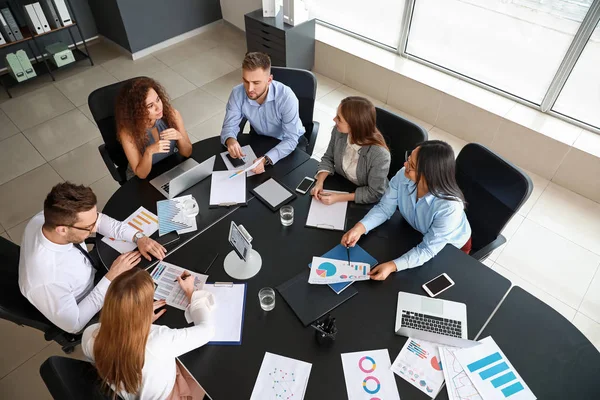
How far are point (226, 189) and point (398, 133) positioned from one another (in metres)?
1.21

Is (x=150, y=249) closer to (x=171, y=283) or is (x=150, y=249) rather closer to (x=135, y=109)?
(x=171, y=283)

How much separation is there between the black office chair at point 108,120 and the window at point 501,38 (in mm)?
3337

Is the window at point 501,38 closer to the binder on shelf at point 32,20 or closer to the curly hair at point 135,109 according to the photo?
the curly hair at point 135,109

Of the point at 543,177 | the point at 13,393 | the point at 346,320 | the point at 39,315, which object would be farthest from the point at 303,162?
the point at 543,177

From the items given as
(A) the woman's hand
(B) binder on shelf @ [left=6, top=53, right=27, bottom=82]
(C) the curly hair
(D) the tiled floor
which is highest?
(C) the curly hair

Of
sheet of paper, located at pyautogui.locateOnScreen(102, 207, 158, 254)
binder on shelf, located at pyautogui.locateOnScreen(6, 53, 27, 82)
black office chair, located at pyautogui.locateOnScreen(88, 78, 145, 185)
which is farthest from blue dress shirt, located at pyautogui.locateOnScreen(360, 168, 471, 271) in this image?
binder on shelf, located at pyautogui.locateOnScreen(6, 53, 27, 82)

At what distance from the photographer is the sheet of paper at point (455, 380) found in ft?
5.45

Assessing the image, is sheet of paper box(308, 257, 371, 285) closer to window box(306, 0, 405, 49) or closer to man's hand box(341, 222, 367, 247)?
man's hand box(341, 222, 367, 247)

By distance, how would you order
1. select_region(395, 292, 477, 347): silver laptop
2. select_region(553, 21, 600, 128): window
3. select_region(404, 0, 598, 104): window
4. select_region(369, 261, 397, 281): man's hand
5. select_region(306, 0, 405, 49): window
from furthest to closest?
select_region(306, 0, 405, 49): window, select_region(404, 0, 598, 104): window, select_region(553, 21, 600, 128): window, select_region(369, 261, 397, 281): man's hand, select_region(395, 292, 477, 347): silver laptop

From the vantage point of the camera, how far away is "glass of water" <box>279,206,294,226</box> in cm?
229

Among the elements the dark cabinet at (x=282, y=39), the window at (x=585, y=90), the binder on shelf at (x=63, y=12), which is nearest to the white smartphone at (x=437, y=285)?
the window at (x=585, y=90)

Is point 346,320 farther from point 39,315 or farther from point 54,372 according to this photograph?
point 39,315

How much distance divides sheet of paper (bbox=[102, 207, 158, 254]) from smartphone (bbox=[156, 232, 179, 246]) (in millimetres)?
72

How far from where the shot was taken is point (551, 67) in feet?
12.5
